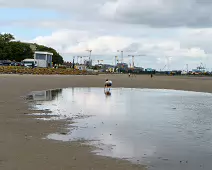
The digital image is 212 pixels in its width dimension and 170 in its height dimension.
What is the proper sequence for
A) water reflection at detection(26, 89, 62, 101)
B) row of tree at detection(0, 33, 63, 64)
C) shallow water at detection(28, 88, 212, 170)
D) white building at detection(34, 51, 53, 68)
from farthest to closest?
white building at detection(34, 51, 53, 68), row of tree at detection(0, 33, 63, 64), water reflection at detection(26, 89, 62, 101), shallow water at detection(28, 88, 212, 170)

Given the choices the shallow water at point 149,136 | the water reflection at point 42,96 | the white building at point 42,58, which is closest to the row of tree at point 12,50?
the white building at point 42,58

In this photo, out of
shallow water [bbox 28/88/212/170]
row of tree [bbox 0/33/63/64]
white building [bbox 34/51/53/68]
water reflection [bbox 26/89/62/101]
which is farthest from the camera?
white building [bbox 34/51/53/68]

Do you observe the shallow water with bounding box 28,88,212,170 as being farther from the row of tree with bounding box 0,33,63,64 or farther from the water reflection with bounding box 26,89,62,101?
the row of tree with bounding box 0,33,63,64

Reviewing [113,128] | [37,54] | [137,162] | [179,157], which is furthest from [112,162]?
[37,54]

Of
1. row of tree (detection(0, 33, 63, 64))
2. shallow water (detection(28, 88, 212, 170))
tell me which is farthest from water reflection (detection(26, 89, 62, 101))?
row of tree (detection(0, 33, 63, 64))

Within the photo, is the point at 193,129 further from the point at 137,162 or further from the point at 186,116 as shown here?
the point at 137,162

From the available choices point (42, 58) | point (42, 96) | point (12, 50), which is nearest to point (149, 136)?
point (42, 96)

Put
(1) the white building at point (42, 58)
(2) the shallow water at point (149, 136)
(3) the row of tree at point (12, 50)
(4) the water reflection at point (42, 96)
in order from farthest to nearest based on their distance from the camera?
(1) the white building at point (42, 58)
(3) the row of tree at point (12, 50)
(4) the water reflection at point (42, 96)
(2) the shallow water at point (149, 136)

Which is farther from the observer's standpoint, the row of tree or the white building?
the white building

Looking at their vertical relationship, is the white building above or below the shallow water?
above

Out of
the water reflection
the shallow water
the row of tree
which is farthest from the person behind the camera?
the row of tree

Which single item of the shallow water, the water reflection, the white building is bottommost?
the shallow water

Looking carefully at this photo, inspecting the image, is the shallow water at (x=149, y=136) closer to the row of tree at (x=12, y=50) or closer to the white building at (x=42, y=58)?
the row of tree at (x=12, y=50)

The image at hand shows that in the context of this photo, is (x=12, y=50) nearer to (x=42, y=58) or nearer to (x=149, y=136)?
(x=42, y=58)
